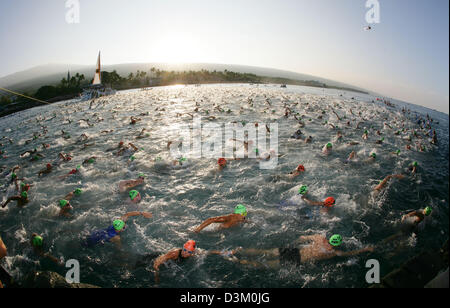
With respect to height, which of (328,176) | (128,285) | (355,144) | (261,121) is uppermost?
(261,121)

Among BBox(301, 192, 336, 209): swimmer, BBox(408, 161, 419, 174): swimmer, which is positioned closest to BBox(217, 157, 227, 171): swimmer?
BBox(301, 192, 336, 209): swimmer

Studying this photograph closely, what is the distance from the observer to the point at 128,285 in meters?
5.52

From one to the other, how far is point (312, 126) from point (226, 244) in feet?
61.7

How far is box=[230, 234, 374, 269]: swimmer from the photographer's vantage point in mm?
6184

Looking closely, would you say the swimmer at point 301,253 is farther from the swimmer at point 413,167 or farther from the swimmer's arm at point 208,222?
the swimmer at point 413,167

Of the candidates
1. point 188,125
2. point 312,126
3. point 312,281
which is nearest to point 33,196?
point 312,281

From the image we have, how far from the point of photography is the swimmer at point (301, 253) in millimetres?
6184

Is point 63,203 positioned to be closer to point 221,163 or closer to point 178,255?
point 178,255

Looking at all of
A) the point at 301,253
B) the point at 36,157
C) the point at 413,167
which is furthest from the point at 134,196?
the point at 413,167

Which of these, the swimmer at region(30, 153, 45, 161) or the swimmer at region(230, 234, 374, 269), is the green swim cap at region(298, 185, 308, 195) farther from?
the swimmer at region(30, 153, 45, 161)

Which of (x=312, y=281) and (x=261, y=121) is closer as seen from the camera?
(x=312, y=281)

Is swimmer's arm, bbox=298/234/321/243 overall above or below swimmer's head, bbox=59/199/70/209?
below

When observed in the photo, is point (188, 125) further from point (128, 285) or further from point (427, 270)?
point (427, 270)
